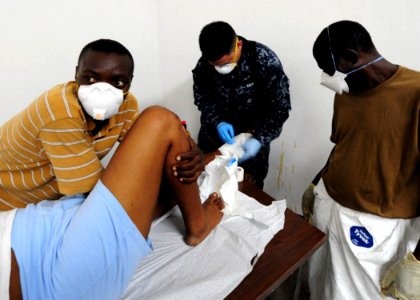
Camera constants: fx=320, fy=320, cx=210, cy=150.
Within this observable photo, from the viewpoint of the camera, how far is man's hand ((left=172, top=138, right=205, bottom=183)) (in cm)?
95

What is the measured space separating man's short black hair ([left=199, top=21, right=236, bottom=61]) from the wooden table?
73cm

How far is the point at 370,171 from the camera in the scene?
1095 millimetres

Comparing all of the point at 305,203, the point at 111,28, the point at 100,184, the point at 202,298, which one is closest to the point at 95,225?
the point at 100,184

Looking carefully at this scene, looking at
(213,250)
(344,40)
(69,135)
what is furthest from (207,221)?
(344,40)

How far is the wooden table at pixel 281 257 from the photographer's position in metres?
0.93

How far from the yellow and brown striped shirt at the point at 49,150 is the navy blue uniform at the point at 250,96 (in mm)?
775

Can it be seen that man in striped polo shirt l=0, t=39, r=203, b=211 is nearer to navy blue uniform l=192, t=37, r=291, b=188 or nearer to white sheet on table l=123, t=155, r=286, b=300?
white sheet on table l=123, t=155, r=286, b=300

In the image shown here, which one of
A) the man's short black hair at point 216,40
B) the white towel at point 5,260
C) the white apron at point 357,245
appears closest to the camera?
the white towel at point 5,260

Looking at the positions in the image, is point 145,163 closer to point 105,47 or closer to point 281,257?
point 105,47

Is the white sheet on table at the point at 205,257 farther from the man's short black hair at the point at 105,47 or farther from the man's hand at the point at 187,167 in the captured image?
the man's short black hair at the point at 105,47

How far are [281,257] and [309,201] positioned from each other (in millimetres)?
551

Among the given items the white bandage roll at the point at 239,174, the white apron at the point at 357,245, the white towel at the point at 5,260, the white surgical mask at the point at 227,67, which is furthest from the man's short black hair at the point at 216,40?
the white towel at the point at 5,260

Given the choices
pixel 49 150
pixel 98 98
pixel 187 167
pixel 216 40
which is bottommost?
pixel 187 167

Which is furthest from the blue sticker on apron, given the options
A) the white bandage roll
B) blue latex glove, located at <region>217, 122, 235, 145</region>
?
blue latex glove, located at <region>217, 122, 235, 145</region>
